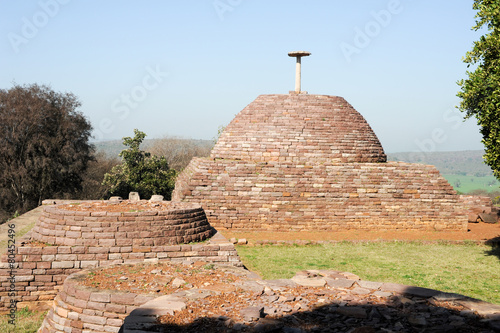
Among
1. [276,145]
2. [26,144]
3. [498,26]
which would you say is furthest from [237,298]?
[26,144]

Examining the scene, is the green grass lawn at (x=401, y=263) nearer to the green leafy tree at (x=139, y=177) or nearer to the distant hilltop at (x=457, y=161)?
the green leafy tree at (x=139, y=177)


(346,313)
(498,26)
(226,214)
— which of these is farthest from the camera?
(226,214)

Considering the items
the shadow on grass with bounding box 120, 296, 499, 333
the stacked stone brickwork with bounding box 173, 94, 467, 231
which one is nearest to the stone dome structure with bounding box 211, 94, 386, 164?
the stacked stone brickwork with bounding box 173, 94, 467, 231

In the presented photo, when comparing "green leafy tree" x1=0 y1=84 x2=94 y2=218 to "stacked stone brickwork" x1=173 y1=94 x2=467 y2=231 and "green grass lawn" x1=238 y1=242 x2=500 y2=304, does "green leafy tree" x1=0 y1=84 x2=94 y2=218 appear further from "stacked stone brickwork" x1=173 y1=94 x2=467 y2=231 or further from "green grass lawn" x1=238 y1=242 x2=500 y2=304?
"green grass lawn" x1=238 y1=242 x2=500 y2=304

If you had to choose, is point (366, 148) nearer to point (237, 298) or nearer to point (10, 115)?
point (237, 298)

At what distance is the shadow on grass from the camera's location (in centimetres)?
464

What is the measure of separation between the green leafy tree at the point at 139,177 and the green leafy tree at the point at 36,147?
6.53 ft

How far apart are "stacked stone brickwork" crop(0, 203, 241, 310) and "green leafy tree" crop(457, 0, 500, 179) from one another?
6.08 metres

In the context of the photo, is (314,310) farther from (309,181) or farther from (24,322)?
(309,181)

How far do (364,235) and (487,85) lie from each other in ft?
18.7

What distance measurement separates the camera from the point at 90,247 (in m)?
8.02

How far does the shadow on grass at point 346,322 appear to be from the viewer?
183 inches

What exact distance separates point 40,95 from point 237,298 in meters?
20.4

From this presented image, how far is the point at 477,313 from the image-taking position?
206 inches
